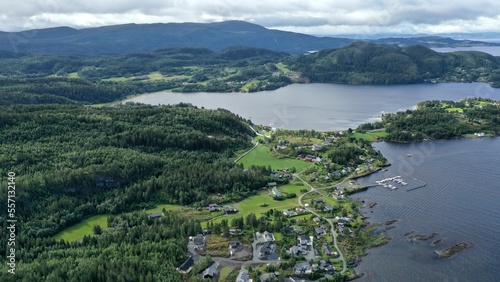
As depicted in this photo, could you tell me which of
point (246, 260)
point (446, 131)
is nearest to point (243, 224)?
point (246, 260)

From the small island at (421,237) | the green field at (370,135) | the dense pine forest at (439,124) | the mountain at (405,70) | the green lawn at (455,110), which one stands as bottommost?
the small island at (421,237)

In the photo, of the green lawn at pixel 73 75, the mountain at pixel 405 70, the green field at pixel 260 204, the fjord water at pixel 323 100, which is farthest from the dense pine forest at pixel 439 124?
the green lawn at pixel 73 75

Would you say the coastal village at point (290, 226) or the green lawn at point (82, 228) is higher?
the coastal village at point (290, 226)

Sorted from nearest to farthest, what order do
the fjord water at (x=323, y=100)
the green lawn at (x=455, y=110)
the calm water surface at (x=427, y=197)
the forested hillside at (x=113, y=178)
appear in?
the forested hillside at (x=113, y=178) < the calm water surface at (x=427, y=197) < the green lawn at (x=455, y=110) < the fjord water at (x=323, y=100)

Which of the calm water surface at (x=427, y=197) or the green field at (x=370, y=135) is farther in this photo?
the green field at (x=370, y=135)

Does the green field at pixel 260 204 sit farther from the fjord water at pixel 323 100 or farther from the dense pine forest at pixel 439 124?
the fjord water at pixel 323 100

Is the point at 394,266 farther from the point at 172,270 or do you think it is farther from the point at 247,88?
the point at 247,88

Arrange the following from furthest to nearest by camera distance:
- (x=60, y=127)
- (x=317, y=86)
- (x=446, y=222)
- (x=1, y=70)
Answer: (x=1, y=70), (x=317, y=86), (x=60, y=127), (x=446, y=222)
